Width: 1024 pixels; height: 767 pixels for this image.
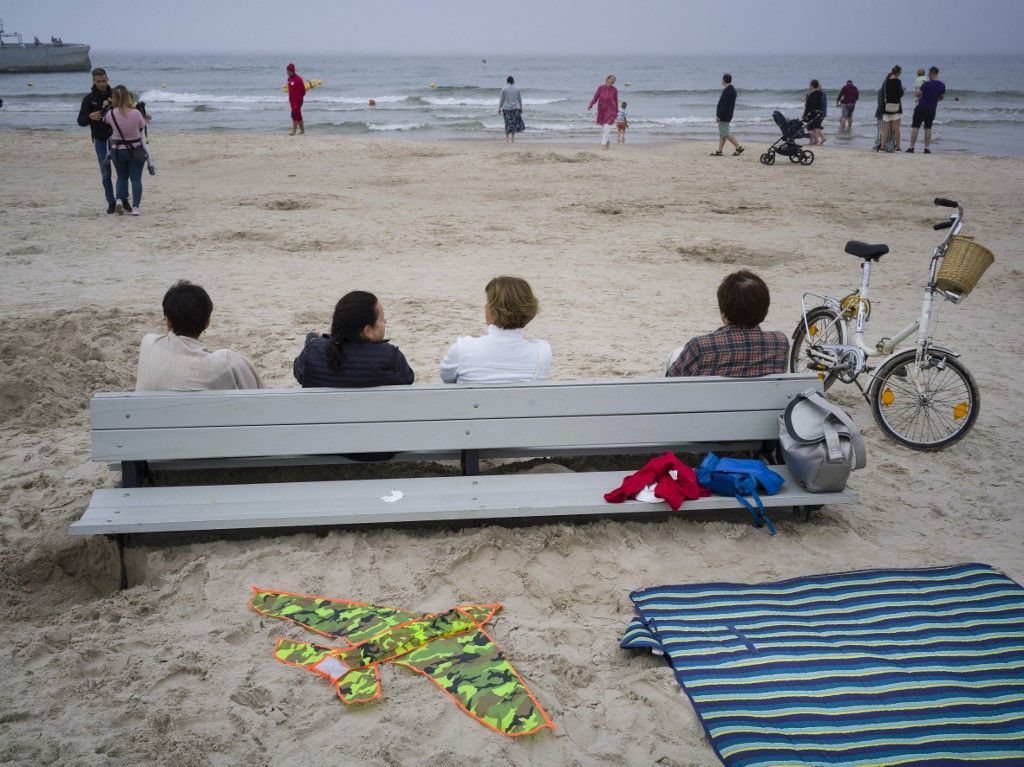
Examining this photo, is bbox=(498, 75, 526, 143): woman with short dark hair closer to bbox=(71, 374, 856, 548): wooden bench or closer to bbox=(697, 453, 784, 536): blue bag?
bbox=(71, 374, 856, 548): wooden bench

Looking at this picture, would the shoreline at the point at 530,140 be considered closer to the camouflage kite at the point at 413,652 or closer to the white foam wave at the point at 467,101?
the white foam wave at the point at 467,101

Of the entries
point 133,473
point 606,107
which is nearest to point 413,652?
point 133,473

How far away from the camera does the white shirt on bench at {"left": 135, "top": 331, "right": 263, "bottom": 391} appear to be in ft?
13.7

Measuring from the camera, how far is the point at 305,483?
4.20m

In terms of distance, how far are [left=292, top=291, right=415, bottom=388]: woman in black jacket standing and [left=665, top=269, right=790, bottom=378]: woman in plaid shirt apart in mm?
1645

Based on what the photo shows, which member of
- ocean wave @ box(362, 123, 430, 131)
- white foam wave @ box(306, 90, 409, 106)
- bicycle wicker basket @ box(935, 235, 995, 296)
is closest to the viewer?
bicycle wicker basket @ box(935, 235, 995, 296)

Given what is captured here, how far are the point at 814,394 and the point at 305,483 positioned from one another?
2625 mm

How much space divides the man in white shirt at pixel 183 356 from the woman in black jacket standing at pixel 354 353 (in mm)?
463

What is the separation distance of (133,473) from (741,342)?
10.5ft

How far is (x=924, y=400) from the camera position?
5.15m

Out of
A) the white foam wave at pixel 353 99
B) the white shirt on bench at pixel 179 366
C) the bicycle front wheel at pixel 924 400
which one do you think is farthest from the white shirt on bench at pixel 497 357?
the white foam wave at pixel 353 99

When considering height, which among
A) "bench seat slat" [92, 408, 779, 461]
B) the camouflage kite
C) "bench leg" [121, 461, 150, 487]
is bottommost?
the camouflage kite

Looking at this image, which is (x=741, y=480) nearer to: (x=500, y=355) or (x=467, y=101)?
(x=500, y=355)

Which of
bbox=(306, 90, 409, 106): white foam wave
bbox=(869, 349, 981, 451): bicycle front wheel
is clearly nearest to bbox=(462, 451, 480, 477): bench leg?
bbox=(869, 349, 981, 451): bicycle front wheel
